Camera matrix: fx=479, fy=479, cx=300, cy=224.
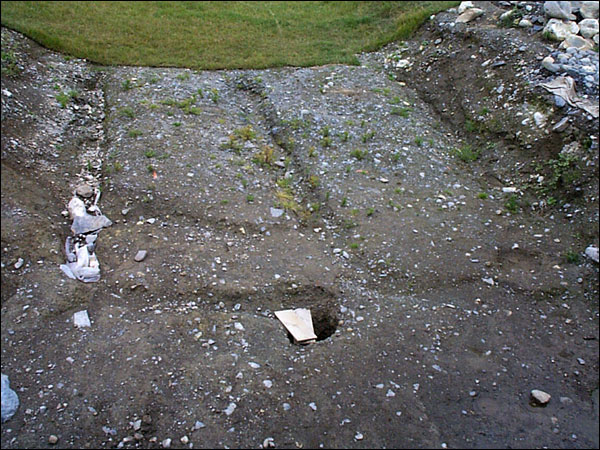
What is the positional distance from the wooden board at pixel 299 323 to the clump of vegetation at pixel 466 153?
442cm

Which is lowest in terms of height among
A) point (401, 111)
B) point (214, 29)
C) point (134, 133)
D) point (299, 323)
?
point (299, 323)

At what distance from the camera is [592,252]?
20.6ft

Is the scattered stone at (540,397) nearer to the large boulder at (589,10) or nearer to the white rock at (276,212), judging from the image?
the white rock at (276,212)

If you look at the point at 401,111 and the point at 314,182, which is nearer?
the point at 314,182

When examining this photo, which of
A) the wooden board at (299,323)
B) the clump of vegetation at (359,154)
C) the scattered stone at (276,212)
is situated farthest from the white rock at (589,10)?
the wooden board at (299,323)

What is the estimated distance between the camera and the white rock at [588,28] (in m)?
9.36

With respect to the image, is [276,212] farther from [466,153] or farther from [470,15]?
[470,15]

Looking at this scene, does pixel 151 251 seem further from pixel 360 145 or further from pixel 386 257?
pixel 360 145

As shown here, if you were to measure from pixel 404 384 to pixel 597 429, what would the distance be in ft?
6.08

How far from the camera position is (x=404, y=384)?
16.2ft

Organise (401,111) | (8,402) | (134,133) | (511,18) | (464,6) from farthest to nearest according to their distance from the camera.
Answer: (464,6)
(511,18)
(401,111)
(134,133)
(8,402)

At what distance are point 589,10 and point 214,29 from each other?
29.5ft

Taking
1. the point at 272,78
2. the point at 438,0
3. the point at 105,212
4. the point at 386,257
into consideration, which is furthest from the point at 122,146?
the point at 438,0

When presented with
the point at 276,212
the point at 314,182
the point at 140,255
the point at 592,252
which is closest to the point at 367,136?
the point at 314,182
